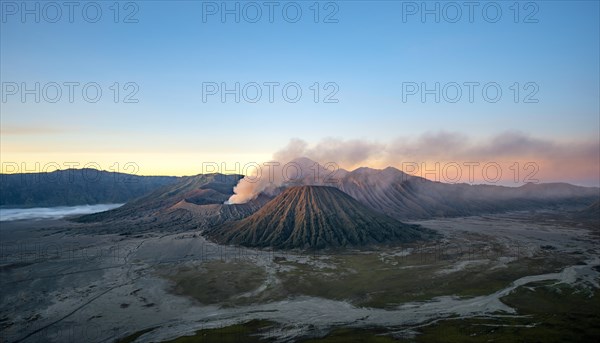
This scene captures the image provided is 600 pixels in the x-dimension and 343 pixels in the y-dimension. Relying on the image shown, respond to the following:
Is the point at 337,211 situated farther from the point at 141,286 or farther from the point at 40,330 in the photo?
the point at 40,330

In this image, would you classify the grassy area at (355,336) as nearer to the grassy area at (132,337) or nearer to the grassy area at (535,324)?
the grassy area at (535,324)

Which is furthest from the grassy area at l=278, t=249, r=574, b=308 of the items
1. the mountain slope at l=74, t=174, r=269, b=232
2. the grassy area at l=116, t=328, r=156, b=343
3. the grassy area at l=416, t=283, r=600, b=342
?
the mountain slope at l=74, t=174, r=269, b=232

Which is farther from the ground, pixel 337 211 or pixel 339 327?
pixel 337 211

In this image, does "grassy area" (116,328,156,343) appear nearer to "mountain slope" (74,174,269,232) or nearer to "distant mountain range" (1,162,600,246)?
"distant mountain range" (1,162,600,246)

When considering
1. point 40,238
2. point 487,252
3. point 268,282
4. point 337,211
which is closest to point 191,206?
point 40,238

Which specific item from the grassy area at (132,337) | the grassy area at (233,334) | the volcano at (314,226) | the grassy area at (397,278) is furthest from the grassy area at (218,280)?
the volcano at (314,226)

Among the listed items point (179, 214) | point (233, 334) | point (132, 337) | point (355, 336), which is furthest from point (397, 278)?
point (179, 214)

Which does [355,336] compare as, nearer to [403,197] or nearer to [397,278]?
[397,278]
